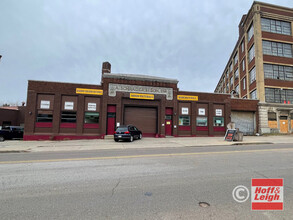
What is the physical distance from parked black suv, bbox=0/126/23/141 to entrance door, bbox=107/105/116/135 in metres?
10.7

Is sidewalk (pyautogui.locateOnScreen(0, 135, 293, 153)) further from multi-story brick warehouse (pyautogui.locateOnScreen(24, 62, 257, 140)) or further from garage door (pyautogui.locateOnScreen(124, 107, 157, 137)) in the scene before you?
garage door (pyautogui.locateOnScreen(124, 107, 157, 137))

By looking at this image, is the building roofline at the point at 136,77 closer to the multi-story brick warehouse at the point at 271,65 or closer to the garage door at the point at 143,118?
the garage door at the point at 143,118

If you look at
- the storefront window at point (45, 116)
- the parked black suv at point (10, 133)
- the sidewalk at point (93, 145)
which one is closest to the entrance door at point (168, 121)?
the sidewalk at point (93, 145)

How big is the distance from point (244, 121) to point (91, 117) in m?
21.4

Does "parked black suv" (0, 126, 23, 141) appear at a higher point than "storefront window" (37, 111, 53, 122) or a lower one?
lower

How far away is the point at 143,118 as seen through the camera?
69.8ft

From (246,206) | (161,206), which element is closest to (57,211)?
(161,206)

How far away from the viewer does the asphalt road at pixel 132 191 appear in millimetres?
3014

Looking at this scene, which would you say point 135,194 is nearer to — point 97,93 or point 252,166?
point 252,166

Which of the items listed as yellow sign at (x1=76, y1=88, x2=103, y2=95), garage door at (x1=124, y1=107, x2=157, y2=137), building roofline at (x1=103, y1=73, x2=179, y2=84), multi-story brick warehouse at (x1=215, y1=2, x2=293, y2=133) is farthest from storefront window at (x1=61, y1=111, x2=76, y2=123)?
multi-story brick warehouse at (x1=215, y1=2, x2=293, y2=133)

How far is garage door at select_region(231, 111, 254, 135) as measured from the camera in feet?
77.0

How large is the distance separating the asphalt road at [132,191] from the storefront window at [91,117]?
525 inches

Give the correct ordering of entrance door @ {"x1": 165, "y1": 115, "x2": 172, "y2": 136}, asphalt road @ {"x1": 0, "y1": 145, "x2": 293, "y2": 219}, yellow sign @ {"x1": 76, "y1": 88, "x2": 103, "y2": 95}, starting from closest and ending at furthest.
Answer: asphalt road @ {"x1": 0, "y1": 145, "x2": 293, "y2": 219}, yellow sign @ {"x1": 76, "y1": 88, "x2": 103, "y2": 95}, entrance door @ {"x1": 165, "y1": 115, "x2": 172, "y2": 136}

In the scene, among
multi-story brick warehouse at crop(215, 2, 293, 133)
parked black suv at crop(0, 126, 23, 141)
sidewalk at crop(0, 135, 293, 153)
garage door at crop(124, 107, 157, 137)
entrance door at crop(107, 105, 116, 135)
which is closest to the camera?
sidewalk at crop(0, 135, 293, 153)
